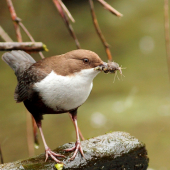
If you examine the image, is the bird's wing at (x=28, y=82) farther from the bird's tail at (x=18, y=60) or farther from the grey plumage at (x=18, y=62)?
the bird's tail at (x=18, y=60)

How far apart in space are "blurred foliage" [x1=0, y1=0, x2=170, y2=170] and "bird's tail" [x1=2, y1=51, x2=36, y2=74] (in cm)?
180

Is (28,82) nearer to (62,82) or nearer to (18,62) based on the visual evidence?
(62,82)

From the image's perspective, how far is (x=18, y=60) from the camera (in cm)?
292

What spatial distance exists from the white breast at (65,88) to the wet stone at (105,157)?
417 millimetres

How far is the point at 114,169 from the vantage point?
2.42 metres

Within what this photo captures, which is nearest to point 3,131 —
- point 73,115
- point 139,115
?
point 139,115

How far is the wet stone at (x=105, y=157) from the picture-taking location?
2.25 meters

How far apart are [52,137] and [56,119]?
46 centimetres

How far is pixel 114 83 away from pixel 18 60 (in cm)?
286

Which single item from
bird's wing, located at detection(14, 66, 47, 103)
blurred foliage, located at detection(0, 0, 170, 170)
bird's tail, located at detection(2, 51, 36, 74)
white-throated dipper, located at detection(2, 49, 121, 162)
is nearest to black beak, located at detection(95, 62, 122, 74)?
white-throated dipper, located at detection(2, 49, 121, 162)

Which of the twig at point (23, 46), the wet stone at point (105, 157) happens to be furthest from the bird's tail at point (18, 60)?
the wet stone at point (105, 157)

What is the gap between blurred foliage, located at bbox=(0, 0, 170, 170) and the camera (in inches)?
178

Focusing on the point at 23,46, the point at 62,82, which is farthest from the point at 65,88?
the point at 23,46

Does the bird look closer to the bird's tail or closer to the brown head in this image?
the brown head
